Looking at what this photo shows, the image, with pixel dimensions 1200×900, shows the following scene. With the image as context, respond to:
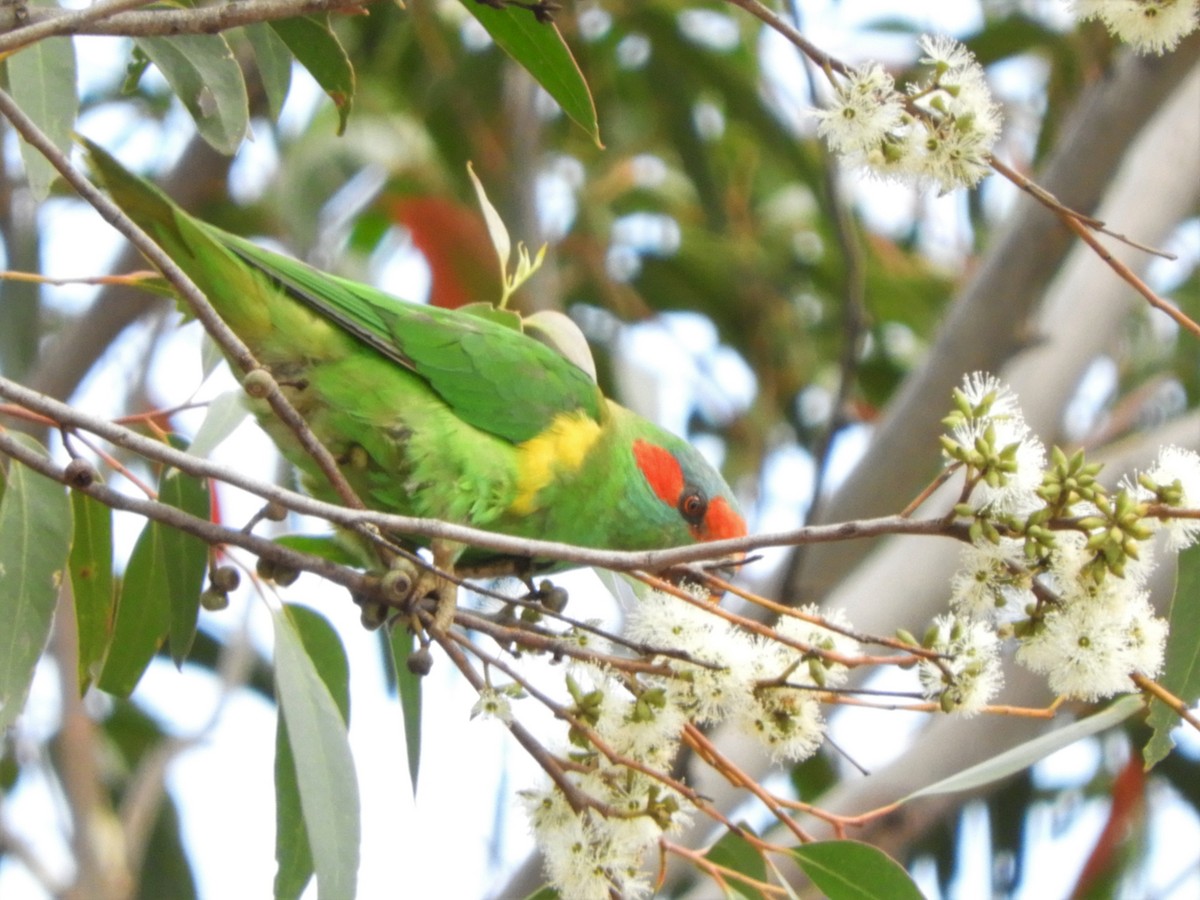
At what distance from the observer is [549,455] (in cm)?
306

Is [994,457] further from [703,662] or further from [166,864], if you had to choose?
[166,864]

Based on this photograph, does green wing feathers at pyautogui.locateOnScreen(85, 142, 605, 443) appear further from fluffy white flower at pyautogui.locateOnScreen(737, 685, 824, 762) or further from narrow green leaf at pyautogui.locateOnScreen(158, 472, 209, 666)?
fluffy white flower at pyautogui.locateOnScreen(737, 685, 824, 762)

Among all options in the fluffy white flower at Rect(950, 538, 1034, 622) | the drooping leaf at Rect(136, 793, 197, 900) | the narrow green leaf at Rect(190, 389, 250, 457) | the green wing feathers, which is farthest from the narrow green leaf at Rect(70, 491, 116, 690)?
the drooping leaf at Rect(136, 793, 197, 900)

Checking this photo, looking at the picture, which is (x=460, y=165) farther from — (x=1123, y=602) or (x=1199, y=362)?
(x=1123, y=602)

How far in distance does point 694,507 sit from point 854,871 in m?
1.10

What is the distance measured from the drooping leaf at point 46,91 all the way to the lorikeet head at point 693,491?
141 centimetres

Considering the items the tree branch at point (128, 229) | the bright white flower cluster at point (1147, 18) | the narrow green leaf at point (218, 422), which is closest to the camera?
the tree branch at point (128, 229)

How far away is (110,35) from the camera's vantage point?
1828 mm

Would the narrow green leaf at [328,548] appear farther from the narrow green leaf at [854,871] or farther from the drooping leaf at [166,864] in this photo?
the drooping leaf at [166,864]

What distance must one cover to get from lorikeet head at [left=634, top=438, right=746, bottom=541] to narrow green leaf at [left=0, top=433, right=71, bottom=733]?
127cm

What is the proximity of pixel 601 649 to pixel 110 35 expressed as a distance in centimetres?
111

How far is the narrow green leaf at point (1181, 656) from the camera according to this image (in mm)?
1938

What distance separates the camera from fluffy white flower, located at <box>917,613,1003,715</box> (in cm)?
186

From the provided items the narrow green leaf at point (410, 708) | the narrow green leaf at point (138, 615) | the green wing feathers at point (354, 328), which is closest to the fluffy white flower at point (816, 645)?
the narrow green leaf at point (410, 708)
